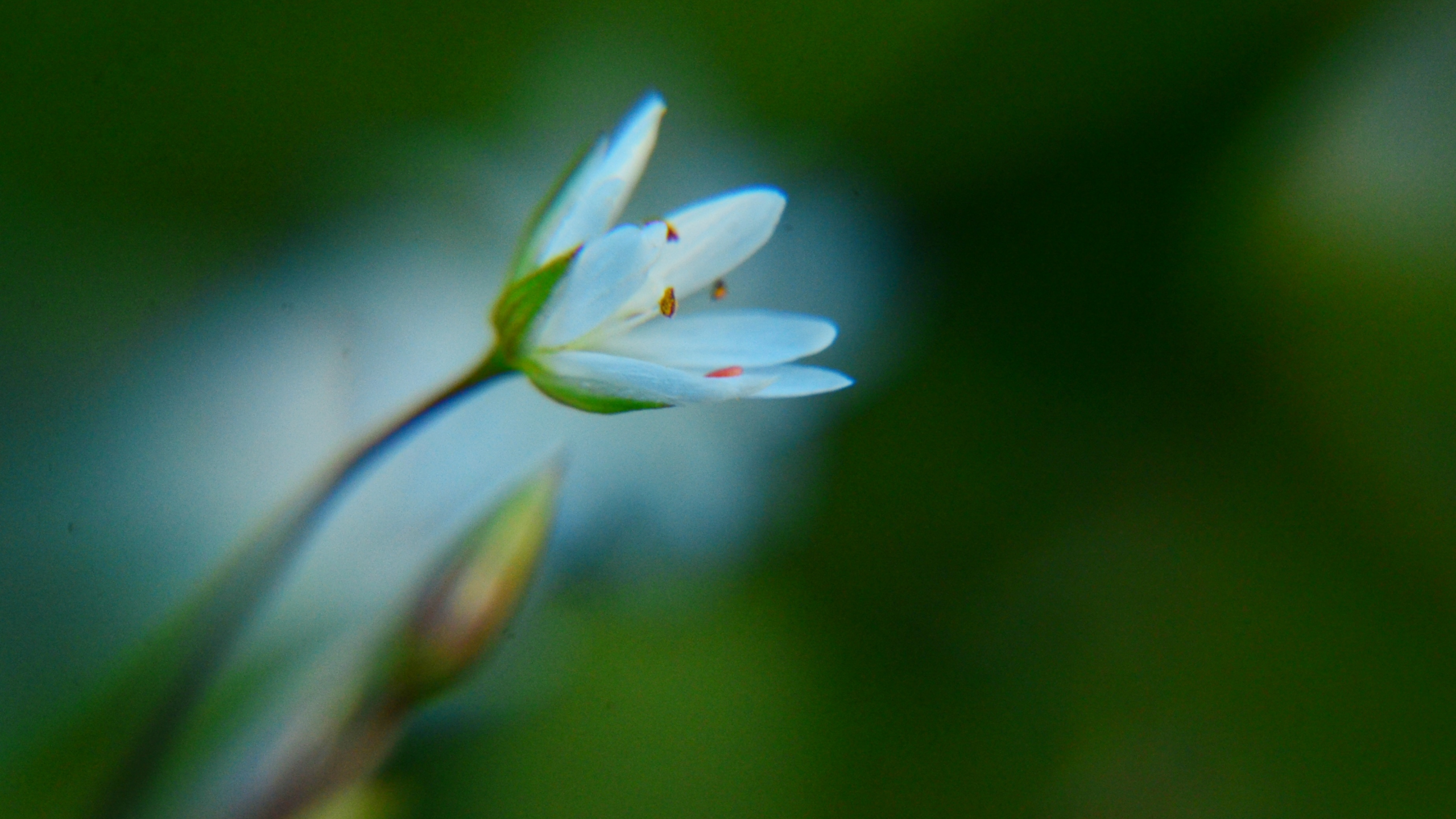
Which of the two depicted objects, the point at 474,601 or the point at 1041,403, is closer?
the point at 474,601

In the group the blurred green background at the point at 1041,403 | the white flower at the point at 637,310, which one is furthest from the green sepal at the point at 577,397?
the blurred green background at the point at 1041,403

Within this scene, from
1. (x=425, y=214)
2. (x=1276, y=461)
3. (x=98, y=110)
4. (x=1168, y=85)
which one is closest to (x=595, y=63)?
(x=425, y=214)

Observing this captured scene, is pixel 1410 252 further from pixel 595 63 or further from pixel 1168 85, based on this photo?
pixel 595 63

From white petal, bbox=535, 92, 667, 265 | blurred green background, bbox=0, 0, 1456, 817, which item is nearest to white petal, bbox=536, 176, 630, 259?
white petal, bbox=535, 92, 667, 265

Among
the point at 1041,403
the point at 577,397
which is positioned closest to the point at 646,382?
the point at 577,397

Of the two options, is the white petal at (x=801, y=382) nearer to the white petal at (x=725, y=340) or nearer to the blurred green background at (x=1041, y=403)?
the white petal at (x=725, y=340)

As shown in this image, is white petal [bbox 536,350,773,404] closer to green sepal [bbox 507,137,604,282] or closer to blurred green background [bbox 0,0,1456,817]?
green sepal [bbox 507,137,604,282]

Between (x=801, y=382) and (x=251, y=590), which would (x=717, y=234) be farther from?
(x=251, y=590)
